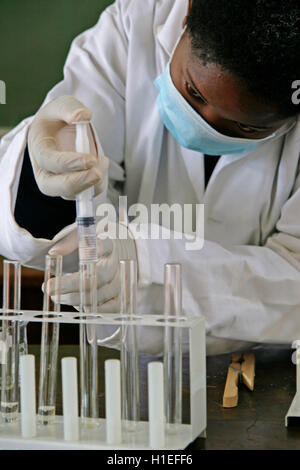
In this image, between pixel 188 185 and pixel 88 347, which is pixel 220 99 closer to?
pixel 188 185

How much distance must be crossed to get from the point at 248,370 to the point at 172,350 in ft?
0.87

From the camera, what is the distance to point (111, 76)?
4.38ft

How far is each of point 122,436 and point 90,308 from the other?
0.15 metres

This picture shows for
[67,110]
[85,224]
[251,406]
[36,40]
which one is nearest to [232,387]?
[251,406]

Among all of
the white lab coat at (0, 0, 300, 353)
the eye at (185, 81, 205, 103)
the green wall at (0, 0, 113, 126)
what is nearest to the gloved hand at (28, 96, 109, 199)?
the white lab coat at (0, 0, 300, 353)

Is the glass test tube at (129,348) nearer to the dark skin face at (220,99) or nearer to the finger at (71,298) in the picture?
the finger at (71,298)

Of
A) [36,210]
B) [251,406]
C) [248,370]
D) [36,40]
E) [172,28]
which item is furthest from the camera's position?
[36,40]

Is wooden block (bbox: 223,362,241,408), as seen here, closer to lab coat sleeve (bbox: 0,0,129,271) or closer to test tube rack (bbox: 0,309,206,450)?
test tube rack (bbox: 0,309,206,450)

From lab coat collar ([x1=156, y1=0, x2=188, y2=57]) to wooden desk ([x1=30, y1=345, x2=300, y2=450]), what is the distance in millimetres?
596

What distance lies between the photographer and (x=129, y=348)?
77 cm

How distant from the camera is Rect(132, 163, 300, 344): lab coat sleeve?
1.11 m

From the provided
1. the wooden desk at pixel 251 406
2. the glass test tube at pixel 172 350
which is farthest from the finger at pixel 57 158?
the wooden desk at pixel 251 406
